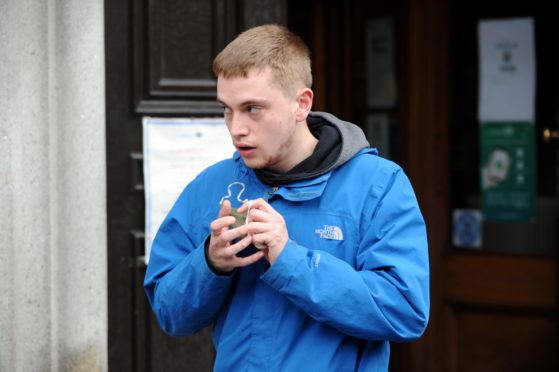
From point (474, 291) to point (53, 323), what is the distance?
2.65 metres

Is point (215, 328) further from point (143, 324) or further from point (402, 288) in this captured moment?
point (143, 324)

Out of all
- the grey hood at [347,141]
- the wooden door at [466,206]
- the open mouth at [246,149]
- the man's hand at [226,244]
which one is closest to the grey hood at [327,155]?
the grey hood at [347,141]

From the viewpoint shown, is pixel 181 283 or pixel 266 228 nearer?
pixel 266 228

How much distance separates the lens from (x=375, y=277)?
1943mm

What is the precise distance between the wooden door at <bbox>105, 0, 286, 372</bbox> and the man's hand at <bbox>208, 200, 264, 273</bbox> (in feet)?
6.16

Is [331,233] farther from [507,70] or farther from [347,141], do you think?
[507,70]

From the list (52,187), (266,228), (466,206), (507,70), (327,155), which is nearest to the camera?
(266,228)

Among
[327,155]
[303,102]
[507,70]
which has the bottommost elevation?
[327,155]

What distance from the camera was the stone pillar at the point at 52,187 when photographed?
11.6ft

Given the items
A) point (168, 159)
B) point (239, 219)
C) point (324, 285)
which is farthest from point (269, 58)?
point (168, 159)

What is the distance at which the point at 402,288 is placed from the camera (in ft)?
6.38

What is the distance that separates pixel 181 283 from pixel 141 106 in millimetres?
1883

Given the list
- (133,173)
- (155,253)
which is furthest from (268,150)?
(133,173)

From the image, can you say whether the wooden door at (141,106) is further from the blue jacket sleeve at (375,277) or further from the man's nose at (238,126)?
the blue jacket sleeve at (375,277)
